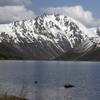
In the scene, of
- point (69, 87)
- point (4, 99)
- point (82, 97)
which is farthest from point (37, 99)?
point (4, 99)

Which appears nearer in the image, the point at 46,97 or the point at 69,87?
the point at 46,97

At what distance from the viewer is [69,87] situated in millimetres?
100062

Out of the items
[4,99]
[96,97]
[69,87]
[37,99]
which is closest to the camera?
[4,99]

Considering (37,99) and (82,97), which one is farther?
(82,97)

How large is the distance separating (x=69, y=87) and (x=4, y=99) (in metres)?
75.1

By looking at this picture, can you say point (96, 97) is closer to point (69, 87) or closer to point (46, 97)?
point (46, 97)

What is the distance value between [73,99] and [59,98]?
299cm

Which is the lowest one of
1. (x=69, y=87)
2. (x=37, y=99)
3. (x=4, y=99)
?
(x=4, y=99)

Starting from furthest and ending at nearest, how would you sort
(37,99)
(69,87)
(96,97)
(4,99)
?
(69,87) → (96,97) → (37,99) → (4,99)

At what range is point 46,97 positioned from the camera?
244ft

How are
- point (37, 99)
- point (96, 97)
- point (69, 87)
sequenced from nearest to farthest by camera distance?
1. point (37, 99)
2. point (96, 97)
3. point (69, 87)

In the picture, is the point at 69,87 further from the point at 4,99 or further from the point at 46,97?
the point at 4,99

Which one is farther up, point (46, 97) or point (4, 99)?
point (46, 97)

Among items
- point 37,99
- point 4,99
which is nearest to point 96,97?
point 37,99
